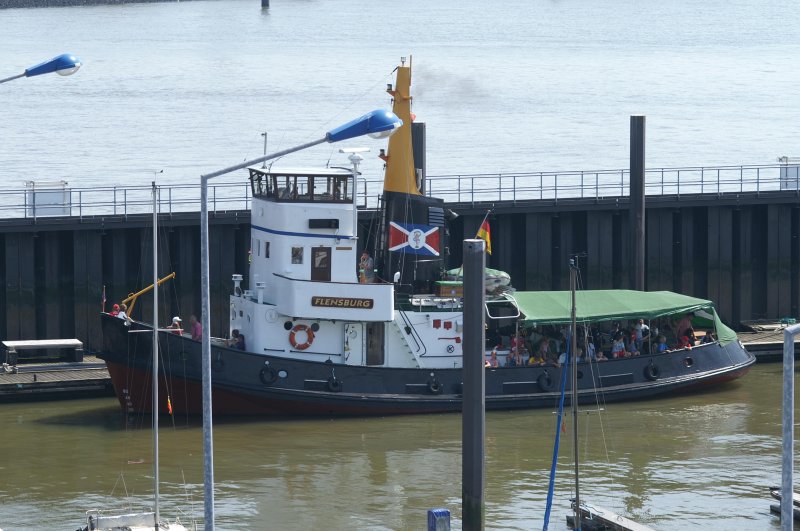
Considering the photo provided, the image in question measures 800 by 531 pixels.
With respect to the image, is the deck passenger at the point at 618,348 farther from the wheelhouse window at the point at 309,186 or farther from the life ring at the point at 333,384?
the wheelhouse window at the point at 309,186

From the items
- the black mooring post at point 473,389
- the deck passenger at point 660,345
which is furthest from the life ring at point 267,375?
the black mooring post at point 473,389

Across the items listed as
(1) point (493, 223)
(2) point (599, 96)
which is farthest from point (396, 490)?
(2) point (599, 96)

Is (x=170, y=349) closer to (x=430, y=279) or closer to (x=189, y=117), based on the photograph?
(x=430, y=279)

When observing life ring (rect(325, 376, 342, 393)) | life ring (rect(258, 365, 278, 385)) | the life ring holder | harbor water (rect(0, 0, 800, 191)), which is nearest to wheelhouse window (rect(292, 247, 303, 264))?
life ring (rect(258, 365, 278, 385))

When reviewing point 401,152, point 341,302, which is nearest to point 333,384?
point 341,302

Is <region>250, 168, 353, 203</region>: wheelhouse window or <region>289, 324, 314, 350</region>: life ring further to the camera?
<region>289, 324, 314, 350</region>: life ring

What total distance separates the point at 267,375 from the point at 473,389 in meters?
11.5

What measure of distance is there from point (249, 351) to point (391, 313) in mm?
3029

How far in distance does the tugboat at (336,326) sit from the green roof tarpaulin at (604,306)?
0.38ft

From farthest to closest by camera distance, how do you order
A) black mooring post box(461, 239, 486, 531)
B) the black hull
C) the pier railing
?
1. the pier railing
2. the black hull
3. black mooring post box(461, 239, 486, 531)

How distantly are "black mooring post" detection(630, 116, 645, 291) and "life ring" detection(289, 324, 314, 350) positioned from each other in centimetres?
934

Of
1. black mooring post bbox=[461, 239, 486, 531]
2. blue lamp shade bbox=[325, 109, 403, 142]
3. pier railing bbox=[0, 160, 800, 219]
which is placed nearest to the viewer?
blue lamp shade bbox=[325, 109, 403, 142]

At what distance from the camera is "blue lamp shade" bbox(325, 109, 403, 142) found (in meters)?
17.2

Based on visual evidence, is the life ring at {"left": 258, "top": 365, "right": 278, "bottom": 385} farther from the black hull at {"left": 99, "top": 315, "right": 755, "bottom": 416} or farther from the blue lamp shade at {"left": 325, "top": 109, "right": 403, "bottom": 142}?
the blue lamp shade at {"left": 325, "top": 109, "right": 403, "bottom": 142}
